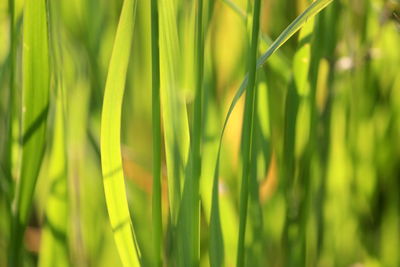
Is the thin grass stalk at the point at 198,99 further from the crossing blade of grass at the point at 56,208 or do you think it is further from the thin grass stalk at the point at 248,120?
the crossing blade of grass at the point at 56,208

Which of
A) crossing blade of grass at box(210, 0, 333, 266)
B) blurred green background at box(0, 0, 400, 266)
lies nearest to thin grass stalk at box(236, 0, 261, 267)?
crossing blade of grass at box(210, 0, 333, 266)

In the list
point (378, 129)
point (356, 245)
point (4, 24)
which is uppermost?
point (4, 24)

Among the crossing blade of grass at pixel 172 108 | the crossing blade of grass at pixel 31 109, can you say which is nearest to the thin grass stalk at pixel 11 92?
the crossing blade of grass at pixel 31 109

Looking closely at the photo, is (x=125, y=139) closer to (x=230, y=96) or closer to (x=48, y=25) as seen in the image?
(x=230, y=96)

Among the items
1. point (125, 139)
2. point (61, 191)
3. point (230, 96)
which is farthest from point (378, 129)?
point (61, 191)

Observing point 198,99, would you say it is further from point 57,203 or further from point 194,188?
point 57,203

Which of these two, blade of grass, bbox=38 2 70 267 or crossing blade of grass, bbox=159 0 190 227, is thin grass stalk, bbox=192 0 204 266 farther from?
blade of grass, bbox=38 2 70 267

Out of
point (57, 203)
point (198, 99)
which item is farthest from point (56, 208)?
point (198, 99)
